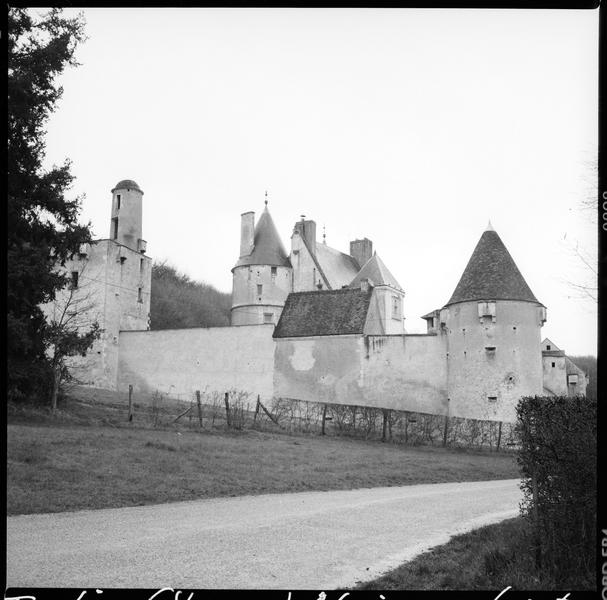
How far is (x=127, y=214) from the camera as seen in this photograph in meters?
43.6

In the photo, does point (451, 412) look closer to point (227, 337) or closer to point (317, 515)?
point (227, 337)

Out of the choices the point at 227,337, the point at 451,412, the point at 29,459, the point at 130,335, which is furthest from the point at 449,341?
the point at 29,459

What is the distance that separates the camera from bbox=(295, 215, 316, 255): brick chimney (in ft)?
172

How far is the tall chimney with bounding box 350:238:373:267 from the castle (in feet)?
75.6

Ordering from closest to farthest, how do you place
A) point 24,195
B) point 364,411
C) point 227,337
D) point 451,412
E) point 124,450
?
1. point 124,450
2. point 24,195
3. point 364,411
4. point 451,412
5. point 227,337

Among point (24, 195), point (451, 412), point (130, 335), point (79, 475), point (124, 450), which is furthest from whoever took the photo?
point (130, 335)

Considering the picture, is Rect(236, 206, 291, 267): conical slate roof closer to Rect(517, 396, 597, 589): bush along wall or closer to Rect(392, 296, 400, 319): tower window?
Rect(392, 296, 400, 319): tower window

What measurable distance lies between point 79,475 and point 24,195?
10381mm

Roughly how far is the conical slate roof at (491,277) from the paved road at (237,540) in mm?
21965

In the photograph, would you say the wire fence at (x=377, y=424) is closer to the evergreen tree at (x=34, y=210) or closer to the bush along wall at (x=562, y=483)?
the evergreen tree at (x=34, y=210)

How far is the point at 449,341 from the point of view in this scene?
33875 mm

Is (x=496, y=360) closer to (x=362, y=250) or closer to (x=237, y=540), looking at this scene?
(x=237, y=540)

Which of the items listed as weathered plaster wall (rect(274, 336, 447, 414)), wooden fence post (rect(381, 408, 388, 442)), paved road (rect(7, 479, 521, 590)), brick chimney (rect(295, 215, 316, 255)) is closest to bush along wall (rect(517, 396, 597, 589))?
paved road (rect(7, 479, 521, 590))

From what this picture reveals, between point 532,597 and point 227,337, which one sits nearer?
point 532,597
